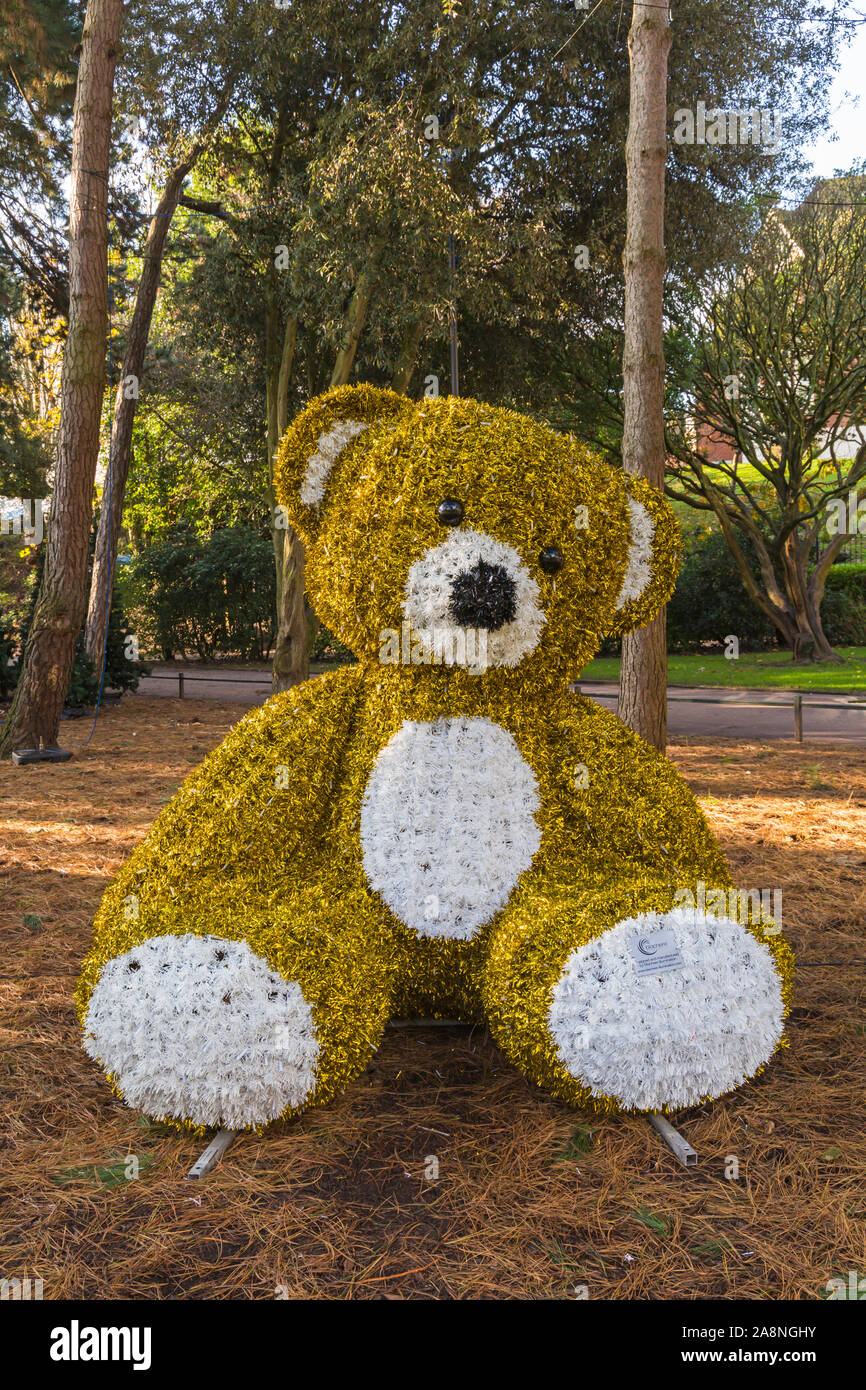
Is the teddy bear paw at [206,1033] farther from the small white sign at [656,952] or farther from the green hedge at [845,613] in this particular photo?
the green hedge at [845,613]

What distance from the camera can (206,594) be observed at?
1973 centimetres

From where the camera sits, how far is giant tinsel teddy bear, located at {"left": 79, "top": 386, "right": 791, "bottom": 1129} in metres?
2.42

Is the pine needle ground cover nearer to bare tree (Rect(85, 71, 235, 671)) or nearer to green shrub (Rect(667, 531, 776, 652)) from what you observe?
bare tree (Rect(85, 71, 235, 671))

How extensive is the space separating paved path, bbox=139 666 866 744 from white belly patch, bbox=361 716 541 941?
18.1 ft

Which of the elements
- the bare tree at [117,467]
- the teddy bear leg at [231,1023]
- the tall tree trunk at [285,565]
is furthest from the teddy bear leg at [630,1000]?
the bare tree at [117,467]

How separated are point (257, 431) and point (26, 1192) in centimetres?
1282

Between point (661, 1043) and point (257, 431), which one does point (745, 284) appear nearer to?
point (257, 431)

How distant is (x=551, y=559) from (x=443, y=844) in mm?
863

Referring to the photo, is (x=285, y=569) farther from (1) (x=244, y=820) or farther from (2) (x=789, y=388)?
(2) (x=789, y=388)

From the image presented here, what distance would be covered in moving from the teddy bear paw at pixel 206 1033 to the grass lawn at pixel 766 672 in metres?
11.1

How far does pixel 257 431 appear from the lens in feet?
46.3

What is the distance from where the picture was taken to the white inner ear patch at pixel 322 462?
10.1 feet

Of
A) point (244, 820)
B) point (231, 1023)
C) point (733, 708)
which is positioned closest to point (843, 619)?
point (733, 708)
